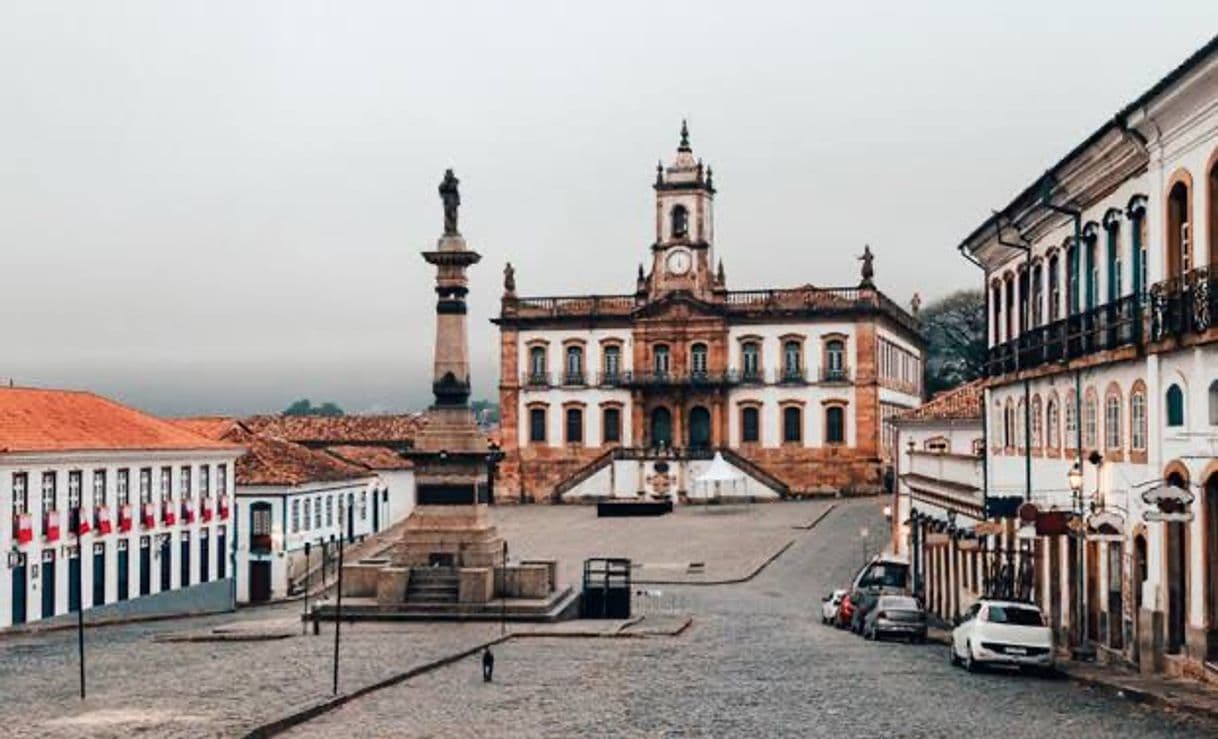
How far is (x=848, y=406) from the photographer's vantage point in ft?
265

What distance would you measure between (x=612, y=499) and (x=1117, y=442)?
2200 inches

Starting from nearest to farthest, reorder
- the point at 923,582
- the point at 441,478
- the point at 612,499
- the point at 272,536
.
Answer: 1. the point at 441,478
2. the point at 923,582
3. the point at 272,536
4. the point at 612,499

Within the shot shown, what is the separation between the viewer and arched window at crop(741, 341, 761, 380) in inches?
3221

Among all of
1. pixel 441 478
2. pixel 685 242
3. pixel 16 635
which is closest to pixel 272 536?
pixel 16 635

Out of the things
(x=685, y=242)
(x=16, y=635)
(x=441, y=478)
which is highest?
(x=685, y=242)

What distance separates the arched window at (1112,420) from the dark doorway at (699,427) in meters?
57.3

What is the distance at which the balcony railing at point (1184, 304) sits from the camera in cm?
1991

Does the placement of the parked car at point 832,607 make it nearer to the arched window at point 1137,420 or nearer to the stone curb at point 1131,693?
the stone curb at point 1131,693

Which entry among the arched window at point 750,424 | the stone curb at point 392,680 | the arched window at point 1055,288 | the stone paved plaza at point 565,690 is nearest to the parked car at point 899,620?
the stone paved plaza at point 565,690

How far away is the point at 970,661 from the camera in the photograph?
23062mm

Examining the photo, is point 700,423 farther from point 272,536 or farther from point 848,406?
point 272,536

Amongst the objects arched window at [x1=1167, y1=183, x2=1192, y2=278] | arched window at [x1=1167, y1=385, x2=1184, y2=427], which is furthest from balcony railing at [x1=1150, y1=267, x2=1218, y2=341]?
arched window at [x1=1167, y1=385, x2=1184, y2=427]

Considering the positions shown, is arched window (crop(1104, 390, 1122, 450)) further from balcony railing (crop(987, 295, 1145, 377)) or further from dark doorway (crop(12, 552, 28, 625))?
dark doorway (crop(12, 552, 28, 625))

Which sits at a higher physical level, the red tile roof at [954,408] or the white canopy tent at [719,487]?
the red tile roof at [954,408]
